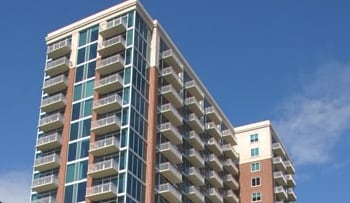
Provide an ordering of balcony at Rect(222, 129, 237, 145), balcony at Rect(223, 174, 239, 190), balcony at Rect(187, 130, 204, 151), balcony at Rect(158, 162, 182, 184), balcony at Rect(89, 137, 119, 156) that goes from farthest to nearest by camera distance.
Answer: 1. balcony at Rect(222, 129, 237, 145)
2. balcony at Rect(223, 174, 239, 190)
3. balcony at Rect(187, 130, 204, 151)
4. balcony at Rect(158, 162, 182, 184)
5. balcony at Rect(89, 137, 119, 156)

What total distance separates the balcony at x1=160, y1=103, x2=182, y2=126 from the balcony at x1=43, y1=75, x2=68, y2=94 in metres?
13.6

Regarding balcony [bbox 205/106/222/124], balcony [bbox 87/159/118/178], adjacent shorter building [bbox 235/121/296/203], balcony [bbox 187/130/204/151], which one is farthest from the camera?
adjacent shorter building [bbox 235/121/296/203]

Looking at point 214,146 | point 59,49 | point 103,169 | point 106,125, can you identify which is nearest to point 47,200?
point 103,169

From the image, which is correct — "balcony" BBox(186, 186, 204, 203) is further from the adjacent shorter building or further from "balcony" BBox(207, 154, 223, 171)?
the adjacent shorter building

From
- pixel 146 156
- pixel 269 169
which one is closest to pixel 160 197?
pixel 146 156

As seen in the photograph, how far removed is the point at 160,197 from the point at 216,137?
2510cm

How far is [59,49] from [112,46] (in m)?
9.96

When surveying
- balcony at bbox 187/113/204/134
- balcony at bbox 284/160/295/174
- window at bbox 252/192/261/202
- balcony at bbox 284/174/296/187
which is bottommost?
window at bbox 252/192/261/202

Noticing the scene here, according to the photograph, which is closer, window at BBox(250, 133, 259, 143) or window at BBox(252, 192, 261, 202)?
window at BBox(252, 192, 261, 202)

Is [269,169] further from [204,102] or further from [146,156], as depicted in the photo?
[146,156]

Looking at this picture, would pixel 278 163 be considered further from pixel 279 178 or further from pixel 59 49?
pixel 59 49

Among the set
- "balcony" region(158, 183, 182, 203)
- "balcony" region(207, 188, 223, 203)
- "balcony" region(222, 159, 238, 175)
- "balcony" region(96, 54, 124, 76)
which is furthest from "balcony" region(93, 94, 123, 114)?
"balcony" region(222, 159, 238, 175)

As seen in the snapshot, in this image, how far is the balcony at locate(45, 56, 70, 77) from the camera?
303 feet

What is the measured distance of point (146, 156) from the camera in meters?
85.3
